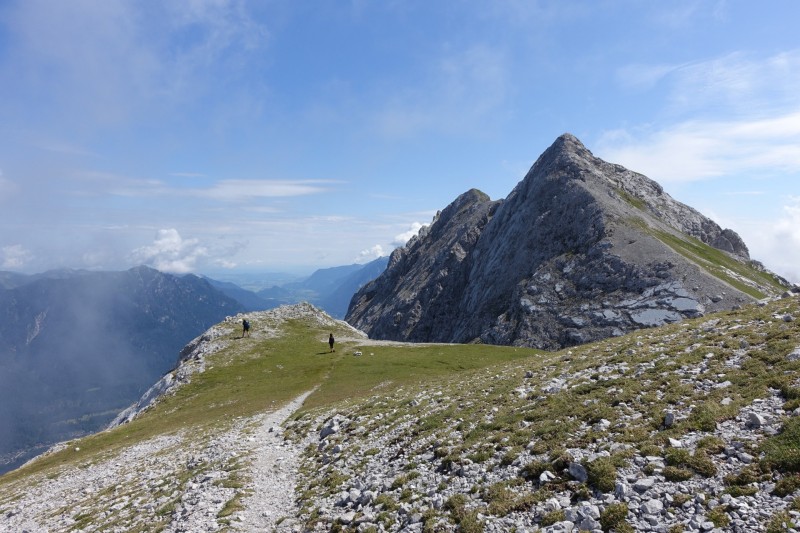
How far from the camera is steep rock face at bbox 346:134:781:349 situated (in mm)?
91250

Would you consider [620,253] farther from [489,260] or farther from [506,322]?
[489,260]

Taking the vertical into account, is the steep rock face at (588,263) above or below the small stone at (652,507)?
above

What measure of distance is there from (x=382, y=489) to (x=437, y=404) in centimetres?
1094

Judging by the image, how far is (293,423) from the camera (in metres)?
38.0

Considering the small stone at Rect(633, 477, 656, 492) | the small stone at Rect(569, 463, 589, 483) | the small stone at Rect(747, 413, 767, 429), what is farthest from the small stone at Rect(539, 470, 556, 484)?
the small stone at Rect(747, 413, 767, 429)

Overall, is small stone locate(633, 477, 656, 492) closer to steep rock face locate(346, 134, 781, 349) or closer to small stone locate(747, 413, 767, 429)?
small stone locate(747, 413, 767, 429)

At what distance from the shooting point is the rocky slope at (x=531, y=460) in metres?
12.5

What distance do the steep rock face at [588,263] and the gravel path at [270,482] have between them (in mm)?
79450

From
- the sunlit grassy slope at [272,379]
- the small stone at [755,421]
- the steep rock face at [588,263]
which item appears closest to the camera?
the small stone at [755,421]

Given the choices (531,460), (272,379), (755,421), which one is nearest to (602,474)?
(531,460)

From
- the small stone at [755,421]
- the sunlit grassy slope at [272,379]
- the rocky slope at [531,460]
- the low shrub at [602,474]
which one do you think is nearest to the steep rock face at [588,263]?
the sunlit grassy slope at [272,379]

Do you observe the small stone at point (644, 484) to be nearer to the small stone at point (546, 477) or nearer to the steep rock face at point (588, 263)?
the small stone at point (546, 477)

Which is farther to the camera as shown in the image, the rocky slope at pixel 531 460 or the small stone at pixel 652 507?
the rocky slope at pixel 531 460

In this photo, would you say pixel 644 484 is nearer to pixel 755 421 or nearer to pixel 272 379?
pixel 755 421
